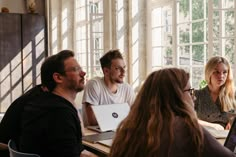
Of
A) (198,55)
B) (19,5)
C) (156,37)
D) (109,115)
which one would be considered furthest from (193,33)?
(19,5)

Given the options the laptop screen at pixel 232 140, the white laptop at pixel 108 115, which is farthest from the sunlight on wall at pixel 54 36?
the laptop screen at pixel 232 140

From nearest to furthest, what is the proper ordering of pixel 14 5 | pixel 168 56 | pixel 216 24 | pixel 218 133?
pixel 218 133 < pixel 216 24 < pixel 168 56 < pixel 14 5

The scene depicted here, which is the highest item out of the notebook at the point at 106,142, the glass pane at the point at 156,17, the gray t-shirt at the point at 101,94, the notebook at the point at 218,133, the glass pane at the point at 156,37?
the glass pane at the point at 156,17

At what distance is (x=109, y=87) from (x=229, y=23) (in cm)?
143

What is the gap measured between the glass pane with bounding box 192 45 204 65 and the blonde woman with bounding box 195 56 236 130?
1.04 m

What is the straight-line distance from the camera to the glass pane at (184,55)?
173 inches

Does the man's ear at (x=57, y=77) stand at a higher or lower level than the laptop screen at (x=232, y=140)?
higher

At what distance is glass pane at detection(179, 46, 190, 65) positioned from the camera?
4400mm

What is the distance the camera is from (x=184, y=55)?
4457 millimetres

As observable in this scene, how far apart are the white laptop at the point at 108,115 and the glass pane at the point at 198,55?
1734 millimetres

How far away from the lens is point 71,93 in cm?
226

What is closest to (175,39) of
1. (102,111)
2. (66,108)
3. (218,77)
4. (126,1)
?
(126,1)

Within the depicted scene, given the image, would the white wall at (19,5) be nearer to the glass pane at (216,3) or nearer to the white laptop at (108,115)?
the glass pane at (216,3)

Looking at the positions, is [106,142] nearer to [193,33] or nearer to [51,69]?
[51,69]
